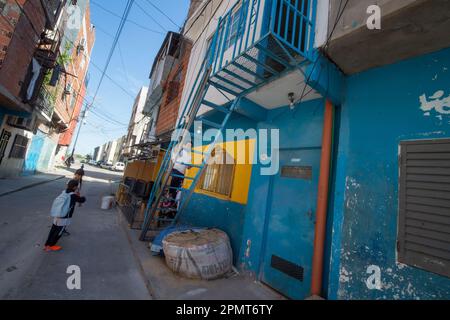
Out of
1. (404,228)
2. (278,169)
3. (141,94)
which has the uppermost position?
(141,94)

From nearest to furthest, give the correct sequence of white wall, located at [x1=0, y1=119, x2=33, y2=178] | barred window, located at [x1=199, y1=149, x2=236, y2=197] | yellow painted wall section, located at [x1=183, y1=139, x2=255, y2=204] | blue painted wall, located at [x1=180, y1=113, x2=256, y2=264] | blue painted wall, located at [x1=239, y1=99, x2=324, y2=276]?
blue painted wall, located at [x1=239, y1=99, x2=324, y2=276] → blue painted wall, located at [x1=180, y1=113, x2=256, y2=264] → yellow painted wall section, located at [x1=183, y1=139, x2=255, y2=204] → barred window, located at [x1=199, y1=149, x2=236, y2=197] → white wall, located at [x1=0, y1=119, x2=33, y2=178]

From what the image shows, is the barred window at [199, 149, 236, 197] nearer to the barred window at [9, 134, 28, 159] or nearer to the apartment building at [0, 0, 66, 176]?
the apartment building at [0, 0, 66, 176]

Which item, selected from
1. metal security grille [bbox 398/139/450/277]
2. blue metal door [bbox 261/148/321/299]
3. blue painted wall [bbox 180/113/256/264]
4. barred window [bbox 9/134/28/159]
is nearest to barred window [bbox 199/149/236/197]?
blue painted wall [bbox 180/113/256/264]

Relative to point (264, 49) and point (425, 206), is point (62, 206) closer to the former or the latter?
point (264, 49)

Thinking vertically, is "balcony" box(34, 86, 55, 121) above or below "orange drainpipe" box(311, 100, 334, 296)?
above

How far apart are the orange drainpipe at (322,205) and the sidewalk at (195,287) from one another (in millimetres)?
900

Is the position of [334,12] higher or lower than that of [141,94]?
lower

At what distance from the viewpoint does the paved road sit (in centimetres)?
292

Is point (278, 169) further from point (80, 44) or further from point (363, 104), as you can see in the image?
point (80, 44)

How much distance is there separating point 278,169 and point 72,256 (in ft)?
14.6

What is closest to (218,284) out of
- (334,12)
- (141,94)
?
(334,12)

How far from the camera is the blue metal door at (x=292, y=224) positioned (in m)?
3.46

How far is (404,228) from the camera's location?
2428 mm

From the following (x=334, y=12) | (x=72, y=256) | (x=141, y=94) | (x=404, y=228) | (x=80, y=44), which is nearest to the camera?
(x=404, y=228)
